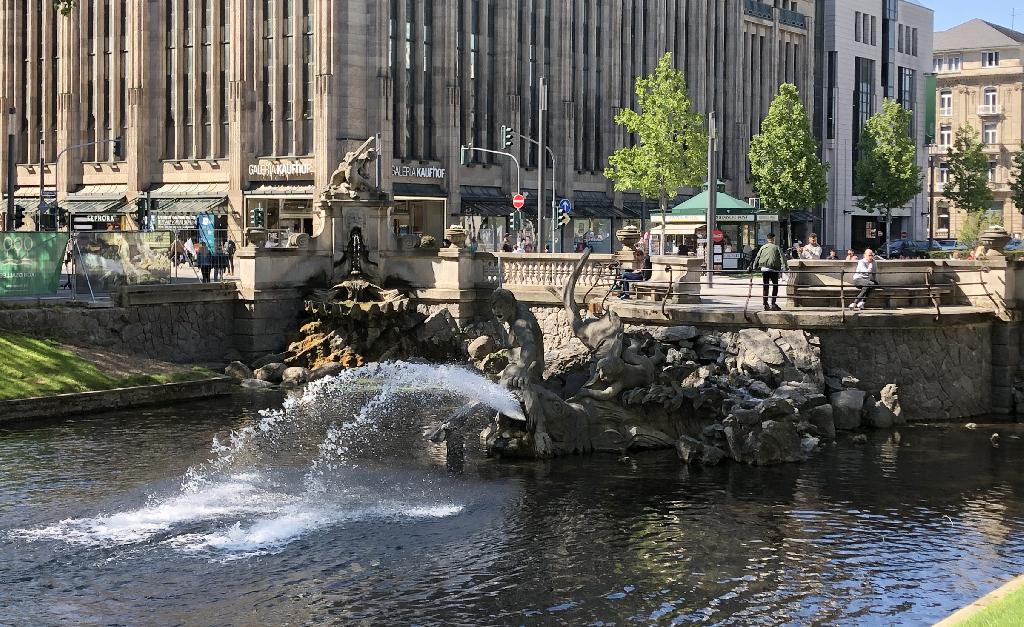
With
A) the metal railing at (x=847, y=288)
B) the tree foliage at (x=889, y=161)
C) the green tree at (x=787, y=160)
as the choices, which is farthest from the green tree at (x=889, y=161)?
the metal railing at (x=847, y=288)

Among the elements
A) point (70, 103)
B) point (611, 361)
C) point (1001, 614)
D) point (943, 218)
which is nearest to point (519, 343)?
point (611, 361)

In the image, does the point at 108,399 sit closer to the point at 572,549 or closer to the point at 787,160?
the point at 572,549

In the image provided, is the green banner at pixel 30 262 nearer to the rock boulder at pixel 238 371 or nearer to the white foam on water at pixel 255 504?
the rock boulder at pixel 238 371

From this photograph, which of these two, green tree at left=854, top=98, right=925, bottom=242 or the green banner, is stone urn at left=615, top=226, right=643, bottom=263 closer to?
the green banner

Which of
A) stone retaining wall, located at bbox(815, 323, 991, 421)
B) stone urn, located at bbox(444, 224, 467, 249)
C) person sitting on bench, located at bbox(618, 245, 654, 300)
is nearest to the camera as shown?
stone retaining wall, located at bbox(815, 323, 991, 421)

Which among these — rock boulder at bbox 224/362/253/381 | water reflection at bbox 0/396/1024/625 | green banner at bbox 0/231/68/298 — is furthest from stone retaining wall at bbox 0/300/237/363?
water reflection at bbox 0/396/1024/625

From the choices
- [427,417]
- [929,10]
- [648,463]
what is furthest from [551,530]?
[929,10]

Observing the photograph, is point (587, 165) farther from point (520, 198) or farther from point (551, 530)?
point (551, 530)

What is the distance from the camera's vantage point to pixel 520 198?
5334 centimetres

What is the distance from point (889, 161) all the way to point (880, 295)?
5994 centimetres

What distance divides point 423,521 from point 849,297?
15306 millimetres

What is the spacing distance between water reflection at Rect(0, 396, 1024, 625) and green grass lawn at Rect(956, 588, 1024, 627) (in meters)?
2.52

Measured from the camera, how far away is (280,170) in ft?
217

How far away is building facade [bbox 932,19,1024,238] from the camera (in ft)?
415
